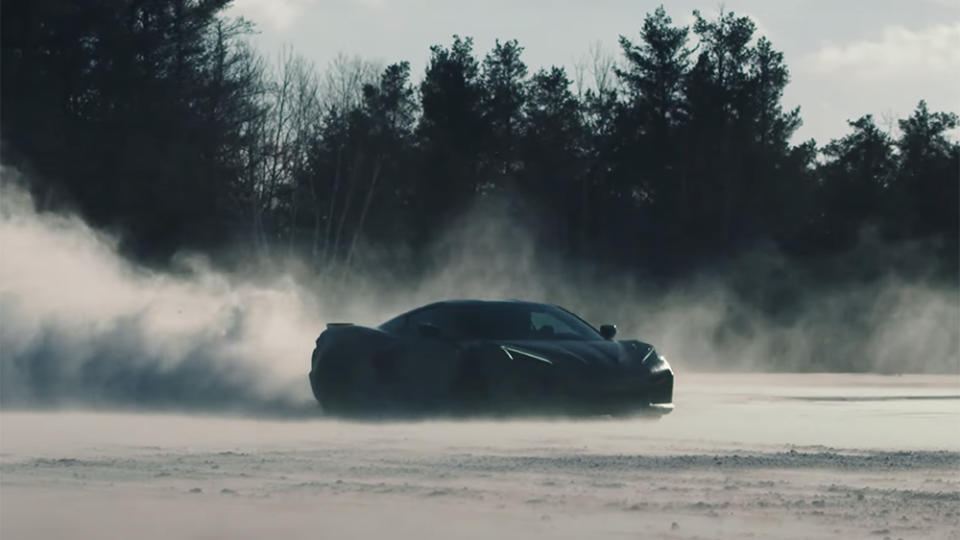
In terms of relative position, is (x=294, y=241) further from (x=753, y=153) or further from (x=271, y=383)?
(x=271, y=383)

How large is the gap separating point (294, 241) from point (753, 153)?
20.2 metres

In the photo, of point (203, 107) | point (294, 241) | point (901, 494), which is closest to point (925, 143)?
point (294, 241)

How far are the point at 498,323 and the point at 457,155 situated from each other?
55.7m

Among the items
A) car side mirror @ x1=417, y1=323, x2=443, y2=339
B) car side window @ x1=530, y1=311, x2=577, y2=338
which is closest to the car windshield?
car side window @ x1=530, y1=311, x2=577, y2=338

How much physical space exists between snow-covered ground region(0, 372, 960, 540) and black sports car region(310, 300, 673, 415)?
0.32 meters

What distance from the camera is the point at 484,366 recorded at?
63.6 feet

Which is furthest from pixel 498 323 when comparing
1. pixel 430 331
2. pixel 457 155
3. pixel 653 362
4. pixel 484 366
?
pixel 457 155

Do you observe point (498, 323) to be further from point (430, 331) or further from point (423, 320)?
point (430, 331)

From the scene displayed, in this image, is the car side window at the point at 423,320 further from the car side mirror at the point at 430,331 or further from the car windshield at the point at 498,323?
the car side mirror at the point at 430,331

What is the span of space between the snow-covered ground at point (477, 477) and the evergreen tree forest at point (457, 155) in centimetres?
3918

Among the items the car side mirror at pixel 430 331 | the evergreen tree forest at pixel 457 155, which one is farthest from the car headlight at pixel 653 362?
the evergreen tree forest at pixel 457 155

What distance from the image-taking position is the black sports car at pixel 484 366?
63.4 ft

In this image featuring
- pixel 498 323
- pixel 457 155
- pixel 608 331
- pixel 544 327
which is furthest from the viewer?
pixel 457 155

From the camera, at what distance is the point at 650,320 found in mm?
60531
